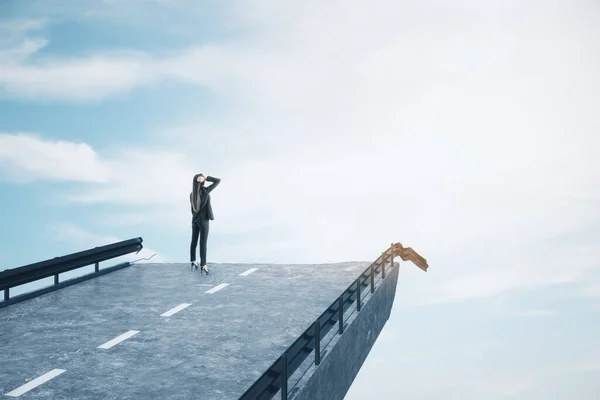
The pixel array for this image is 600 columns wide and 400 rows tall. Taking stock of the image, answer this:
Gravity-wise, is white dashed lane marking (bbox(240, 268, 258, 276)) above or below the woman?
below

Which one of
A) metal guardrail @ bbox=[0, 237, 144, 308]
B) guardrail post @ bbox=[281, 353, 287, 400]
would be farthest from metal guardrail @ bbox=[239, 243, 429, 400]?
metal guardrail @ bbox=[0, 237, 144, 308]

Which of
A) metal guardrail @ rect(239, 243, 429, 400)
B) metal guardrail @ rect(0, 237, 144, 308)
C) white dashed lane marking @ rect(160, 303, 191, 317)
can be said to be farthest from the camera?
metal guardrail @ rect(0, 237, 144, 308)

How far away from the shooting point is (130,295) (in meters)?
13.8

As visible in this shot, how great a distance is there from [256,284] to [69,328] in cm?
538

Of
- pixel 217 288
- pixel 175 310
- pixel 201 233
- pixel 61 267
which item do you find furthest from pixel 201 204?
pixel 175 310

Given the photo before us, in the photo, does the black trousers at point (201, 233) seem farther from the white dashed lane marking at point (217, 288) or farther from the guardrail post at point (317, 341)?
the guardrail post at point (317, 341)

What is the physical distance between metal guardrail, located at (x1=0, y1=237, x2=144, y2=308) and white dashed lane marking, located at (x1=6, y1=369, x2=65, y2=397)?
5.26 meters

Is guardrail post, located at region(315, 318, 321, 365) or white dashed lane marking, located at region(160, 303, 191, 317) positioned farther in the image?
white dashed lane marking, located at region(160, 303, 191, 317)

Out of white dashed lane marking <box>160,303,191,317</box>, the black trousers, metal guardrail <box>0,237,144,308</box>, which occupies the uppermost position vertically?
the black trousers

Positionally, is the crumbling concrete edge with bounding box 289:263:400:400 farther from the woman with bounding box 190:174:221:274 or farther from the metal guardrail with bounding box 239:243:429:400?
the woman with bounding box 190:174:221:274

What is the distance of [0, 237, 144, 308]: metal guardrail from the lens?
13.0 meters

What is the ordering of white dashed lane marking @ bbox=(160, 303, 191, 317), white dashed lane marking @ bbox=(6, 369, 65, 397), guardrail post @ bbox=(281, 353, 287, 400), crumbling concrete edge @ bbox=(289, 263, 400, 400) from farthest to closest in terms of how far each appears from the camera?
white dashed lane marking @ bbox=(160, 303, 191, 317) → crumbling concrete edge @ bbox=(289, 263, 400, 400) → white dashed lane marking @ bbox=(6, 369, 65, 397) → guardrail post @ bbox=(281, 353, 287, 400)

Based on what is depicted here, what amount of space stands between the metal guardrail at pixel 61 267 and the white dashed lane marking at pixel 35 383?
526 centimetres

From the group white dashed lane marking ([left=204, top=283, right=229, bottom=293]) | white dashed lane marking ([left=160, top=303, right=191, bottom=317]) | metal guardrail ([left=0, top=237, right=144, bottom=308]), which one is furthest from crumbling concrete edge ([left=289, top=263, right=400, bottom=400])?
metal guardrail ([left=0, top=237, right=144, bottom=308])
